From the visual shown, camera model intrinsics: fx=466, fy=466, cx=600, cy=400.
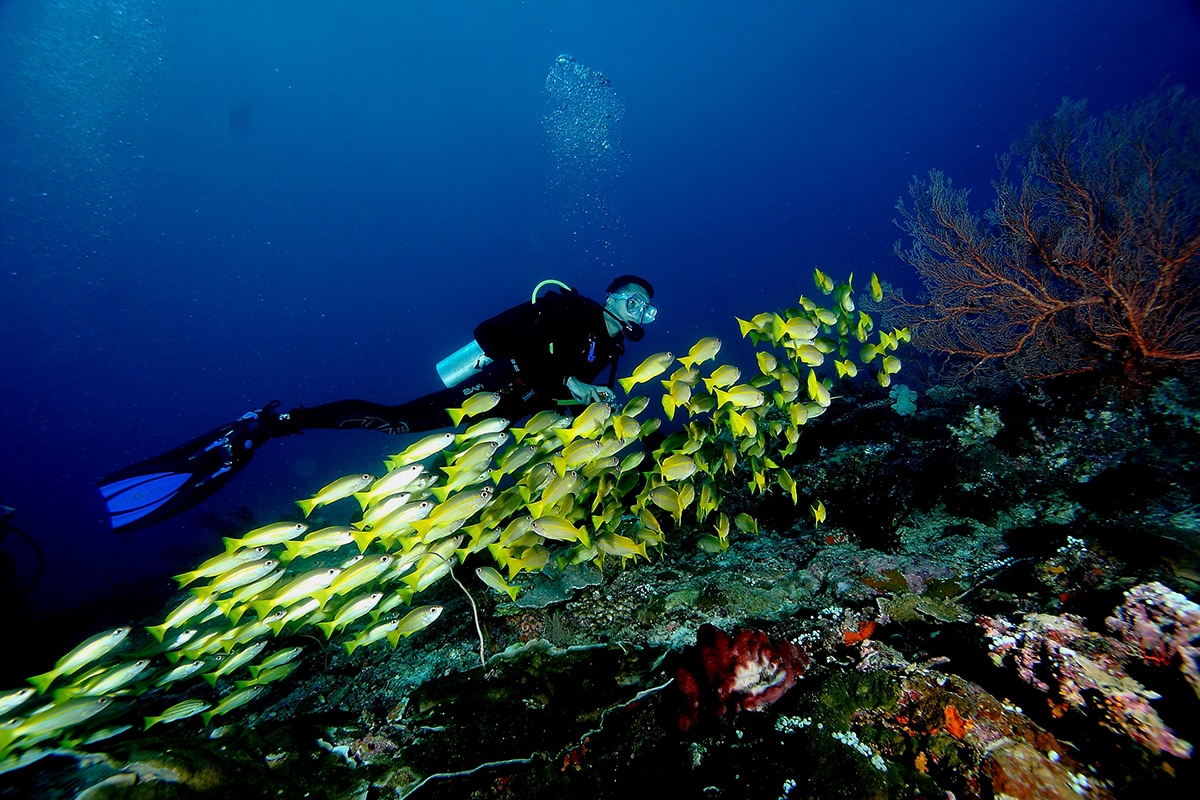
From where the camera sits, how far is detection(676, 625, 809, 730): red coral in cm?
252

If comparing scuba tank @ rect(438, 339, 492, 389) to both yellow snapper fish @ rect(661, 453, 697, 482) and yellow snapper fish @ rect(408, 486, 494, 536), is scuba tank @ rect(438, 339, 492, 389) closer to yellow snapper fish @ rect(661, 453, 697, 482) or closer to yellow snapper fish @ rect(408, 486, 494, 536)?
yellow snapper fish @ rect(408, 486, 494, 536)

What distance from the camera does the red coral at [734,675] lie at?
2521mm

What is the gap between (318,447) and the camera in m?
69.2

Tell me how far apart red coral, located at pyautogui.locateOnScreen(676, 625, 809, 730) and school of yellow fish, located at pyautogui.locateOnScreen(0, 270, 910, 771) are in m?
1.13

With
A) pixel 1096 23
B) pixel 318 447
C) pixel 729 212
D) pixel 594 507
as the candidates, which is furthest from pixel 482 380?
pixel 729 212

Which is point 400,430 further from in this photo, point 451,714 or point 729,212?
point 729,212

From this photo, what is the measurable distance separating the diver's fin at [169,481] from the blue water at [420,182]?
4718 cm

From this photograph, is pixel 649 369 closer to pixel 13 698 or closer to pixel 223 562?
pixel 223 562

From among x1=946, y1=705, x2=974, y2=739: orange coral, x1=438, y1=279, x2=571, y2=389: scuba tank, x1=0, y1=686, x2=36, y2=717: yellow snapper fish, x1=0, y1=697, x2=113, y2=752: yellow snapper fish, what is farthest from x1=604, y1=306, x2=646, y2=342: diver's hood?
x1=0, y1=686, x2=36, y2=717: yellow snapper fish

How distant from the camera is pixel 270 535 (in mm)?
3561

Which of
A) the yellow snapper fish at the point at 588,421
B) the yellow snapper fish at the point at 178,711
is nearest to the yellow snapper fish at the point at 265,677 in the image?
the yellow snapper fish at the point at 178,711

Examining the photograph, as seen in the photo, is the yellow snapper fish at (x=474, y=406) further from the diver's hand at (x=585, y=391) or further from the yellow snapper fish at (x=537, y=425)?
the diver's hand at (x=585, y=391)

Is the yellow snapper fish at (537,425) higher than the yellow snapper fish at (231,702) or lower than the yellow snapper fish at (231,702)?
higher

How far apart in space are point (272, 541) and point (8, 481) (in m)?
118
